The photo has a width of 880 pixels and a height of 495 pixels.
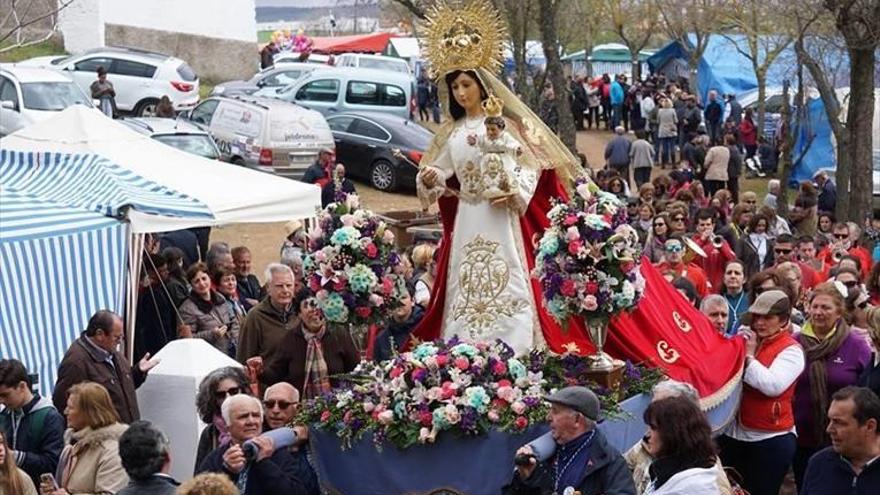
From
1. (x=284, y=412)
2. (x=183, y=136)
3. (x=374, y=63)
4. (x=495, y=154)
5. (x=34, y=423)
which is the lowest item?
(x=374, y=63)

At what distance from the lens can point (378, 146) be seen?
27875 millimetres

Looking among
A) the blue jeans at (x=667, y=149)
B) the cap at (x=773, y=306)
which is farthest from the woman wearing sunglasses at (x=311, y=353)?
the blue jeans at (x=667, y=149)

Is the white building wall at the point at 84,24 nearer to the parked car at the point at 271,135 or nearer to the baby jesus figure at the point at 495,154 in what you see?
the parked car at the point at 271,135

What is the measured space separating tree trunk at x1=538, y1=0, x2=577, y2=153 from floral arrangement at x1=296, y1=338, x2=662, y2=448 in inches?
644

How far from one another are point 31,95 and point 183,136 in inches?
173

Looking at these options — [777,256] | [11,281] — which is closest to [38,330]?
[11,281]

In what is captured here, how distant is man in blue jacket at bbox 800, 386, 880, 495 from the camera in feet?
23.6

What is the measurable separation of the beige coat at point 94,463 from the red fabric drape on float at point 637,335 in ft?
8.42

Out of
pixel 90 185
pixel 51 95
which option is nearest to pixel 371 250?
pixel 90 185

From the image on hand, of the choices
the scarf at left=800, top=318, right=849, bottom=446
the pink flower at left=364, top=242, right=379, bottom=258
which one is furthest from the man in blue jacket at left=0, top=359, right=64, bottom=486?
the scarf at left=800, top=318, right=849, bottom=446

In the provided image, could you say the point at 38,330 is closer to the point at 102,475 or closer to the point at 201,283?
the point at 201,283

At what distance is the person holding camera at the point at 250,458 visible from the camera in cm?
782

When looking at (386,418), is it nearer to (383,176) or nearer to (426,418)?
(426,418)

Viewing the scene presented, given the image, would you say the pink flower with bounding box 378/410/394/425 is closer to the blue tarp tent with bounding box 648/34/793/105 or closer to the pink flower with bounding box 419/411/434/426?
the pink flower with bounding box 419/411/434/426
